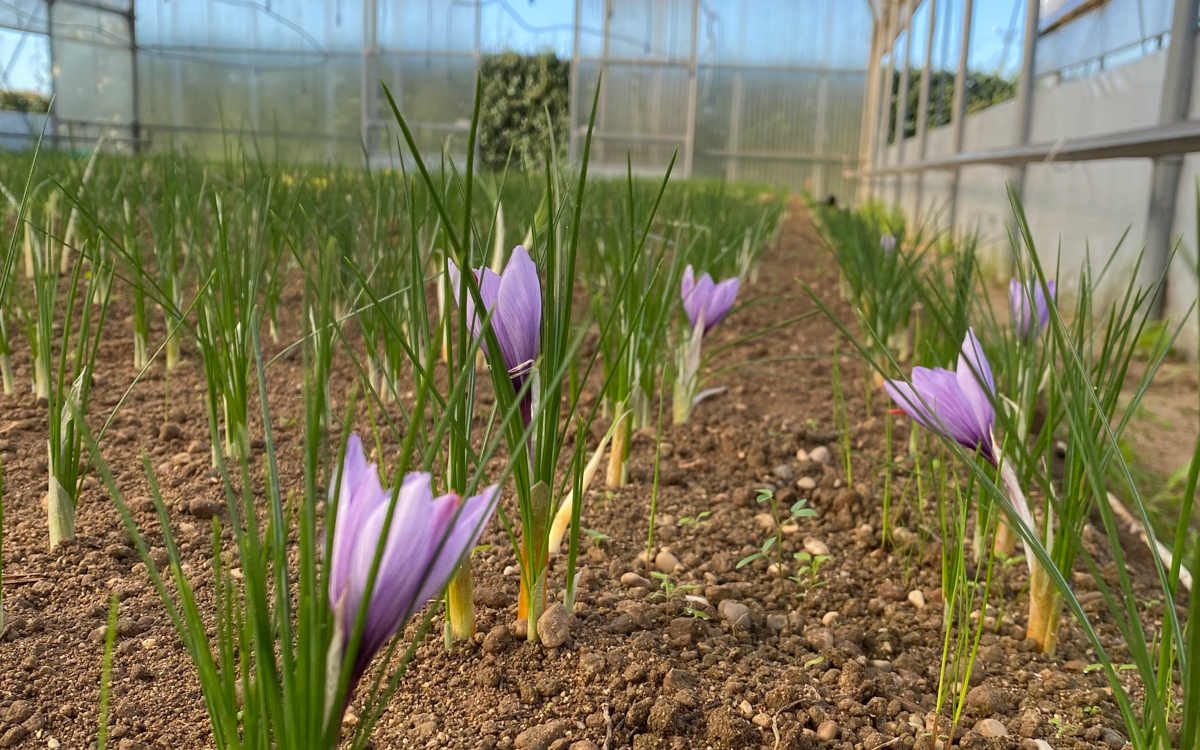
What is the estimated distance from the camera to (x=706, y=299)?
1.33 metres

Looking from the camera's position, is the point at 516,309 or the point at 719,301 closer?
the point at 516,309

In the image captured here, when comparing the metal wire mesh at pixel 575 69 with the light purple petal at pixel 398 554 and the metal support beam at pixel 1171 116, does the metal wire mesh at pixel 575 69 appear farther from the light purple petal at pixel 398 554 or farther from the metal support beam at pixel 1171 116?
the light purple petal at pixel 398 554

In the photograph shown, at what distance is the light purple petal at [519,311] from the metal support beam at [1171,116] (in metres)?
2.56

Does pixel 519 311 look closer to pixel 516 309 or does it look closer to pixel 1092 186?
pixel 516 309

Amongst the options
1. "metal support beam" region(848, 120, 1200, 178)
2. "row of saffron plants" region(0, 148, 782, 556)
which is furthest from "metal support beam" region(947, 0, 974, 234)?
"row of saffron plants" region(0, 148, 782, 556)

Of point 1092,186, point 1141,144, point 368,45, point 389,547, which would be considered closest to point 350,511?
point 389,547

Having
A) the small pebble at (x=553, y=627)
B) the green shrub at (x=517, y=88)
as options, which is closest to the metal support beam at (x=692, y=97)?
the green shrub at (x=517, y=88)

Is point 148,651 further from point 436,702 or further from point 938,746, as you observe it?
point 938,746

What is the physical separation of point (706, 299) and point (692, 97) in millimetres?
11370

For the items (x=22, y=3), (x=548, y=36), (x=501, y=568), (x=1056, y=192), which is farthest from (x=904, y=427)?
(x=548, y=36)

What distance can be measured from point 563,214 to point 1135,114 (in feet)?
10.5

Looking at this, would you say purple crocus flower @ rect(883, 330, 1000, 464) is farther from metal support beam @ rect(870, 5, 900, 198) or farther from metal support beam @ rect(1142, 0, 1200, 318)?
metal support beam @ rect(870, 5, 900, 198)

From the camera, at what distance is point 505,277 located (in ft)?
1.94

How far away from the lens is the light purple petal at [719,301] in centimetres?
133
